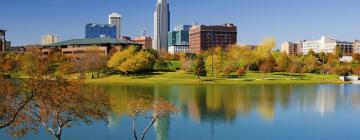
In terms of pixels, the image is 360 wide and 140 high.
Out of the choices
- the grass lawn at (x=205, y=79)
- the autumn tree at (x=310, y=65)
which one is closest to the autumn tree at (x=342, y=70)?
the grass lawn at (x=205, y=79)

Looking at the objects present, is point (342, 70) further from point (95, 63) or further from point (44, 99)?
point (44, 99)

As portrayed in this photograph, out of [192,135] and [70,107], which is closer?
[70,107]

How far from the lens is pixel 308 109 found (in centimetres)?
5059

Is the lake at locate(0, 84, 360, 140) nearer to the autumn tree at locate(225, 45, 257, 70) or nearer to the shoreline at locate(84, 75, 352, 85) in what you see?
the shoreline at locate(84, 75, 352, 85)

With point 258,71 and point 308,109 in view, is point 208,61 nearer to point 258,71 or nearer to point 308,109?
point 258,71

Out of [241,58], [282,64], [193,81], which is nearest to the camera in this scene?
[193,81]

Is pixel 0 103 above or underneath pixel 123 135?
above

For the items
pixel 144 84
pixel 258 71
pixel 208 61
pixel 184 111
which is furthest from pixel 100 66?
pixel 184 111

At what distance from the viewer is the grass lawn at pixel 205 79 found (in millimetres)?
89875

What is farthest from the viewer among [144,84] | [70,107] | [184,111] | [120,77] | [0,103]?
[120,77]

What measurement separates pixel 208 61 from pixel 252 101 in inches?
2112

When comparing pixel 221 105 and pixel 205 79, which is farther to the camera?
pixel 205 79

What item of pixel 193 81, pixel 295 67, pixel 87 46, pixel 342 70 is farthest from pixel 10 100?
pixel 87 46

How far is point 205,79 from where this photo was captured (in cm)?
9175
